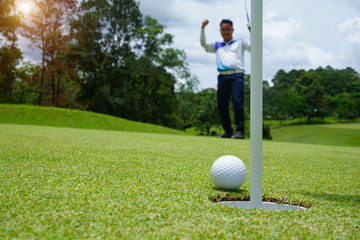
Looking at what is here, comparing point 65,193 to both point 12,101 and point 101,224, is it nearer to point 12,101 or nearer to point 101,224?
point 101,224

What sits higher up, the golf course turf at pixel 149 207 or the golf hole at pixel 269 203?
the golf course turf at pixel 149 207

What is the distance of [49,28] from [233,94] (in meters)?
21.9

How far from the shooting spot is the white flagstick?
70.7 inches

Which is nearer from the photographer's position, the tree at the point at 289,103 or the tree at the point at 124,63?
the tree at the point at 124,63

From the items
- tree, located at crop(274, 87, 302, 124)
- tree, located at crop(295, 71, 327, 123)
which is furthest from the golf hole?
tree, located at crop(295, 71, 327, 123)

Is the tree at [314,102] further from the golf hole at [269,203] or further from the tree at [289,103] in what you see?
the golf hole at [269,203]

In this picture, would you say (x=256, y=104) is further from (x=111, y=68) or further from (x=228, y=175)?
(x=111, y=68)

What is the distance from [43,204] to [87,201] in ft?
0.73

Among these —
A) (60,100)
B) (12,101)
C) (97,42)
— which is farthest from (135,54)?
(12,101)

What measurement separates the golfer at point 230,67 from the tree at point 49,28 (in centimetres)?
1937

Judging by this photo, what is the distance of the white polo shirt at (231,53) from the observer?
872cm

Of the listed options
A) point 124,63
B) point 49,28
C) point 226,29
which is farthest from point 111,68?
point 226,29

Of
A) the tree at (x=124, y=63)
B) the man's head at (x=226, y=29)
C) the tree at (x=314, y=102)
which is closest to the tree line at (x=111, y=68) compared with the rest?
the tree at (x=124, y=63)

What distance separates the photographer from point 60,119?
17078mm
